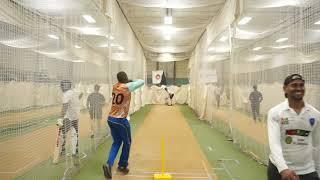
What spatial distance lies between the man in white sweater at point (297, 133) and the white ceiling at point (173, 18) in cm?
695

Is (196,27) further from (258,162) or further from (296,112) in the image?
(296,112)

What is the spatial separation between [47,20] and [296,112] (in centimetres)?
301

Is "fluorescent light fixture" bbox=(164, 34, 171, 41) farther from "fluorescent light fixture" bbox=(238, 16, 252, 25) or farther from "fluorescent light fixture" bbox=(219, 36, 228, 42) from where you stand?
"fluorescent light fixture" bbox=(238, 16, 252, 25)

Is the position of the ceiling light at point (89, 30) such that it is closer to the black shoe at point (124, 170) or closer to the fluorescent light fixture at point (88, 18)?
the fluorescent light fixture at point (88, 18)

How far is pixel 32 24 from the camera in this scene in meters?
3.64

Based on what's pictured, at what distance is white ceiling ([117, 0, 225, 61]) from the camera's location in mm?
9641

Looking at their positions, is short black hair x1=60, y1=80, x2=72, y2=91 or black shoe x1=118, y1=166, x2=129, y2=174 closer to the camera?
short black hair x1=60, y1=80, x2=72, y2=91

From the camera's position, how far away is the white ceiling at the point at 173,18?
31.6ft

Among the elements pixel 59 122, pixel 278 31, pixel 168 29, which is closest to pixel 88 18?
pixel 59 122

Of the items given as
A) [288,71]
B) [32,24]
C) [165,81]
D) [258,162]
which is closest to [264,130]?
[258,162]

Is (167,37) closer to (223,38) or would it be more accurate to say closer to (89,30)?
(223,38)

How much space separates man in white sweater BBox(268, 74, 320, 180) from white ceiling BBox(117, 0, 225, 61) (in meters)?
6.95

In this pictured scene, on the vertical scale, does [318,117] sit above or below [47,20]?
below

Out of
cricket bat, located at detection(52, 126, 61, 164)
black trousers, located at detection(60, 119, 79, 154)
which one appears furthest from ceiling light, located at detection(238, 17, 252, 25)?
cricket bat, located at detection(52, 126, 61, 164)
